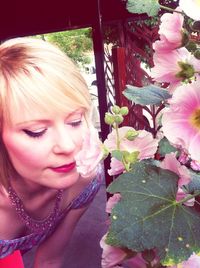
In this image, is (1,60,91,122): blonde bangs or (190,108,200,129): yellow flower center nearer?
(190,108,200,129): yellow flower center

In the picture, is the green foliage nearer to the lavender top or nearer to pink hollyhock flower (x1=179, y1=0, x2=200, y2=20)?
the lavender top

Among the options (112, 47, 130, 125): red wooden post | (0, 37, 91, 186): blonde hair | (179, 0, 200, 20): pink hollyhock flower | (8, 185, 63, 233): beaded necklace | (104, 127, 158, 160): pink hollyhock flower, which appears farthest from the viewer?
(112, 47, 130, 125): red wooden post

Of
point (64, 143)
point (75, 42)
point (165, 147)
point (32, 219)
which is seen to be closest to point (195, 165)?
point (165, 147)

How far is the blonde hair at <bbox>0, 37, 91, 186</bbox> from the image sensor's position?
1171 mm

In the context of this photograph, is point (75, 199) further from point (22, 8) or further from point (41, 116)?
point (22, 8)

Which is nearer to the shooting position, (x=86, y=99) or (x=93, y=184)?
(x=86, y=99)

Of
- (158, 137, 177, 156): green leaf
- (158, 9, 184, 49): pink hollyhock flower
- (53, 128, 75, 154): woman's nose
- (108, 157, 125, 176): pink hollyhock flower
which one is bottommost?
(53, 128, 75, 154): woman's nose

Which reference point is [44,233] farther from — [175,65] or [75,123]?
[175,65]

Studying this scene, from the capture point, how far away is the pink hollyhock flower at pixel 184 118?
1.05ft

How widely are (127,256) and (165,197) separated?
7cm

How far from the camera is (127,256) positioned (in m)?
0.37

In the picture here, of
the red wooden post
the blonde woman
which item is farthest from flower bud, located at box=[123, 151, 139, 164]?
the red wooden post

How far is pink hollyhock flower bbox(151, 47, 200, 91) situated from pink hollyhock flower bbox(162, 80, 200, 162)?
0.06 meters

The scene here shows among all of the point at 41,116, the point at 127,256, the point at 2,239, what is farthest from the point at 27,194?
the point at 127,256
